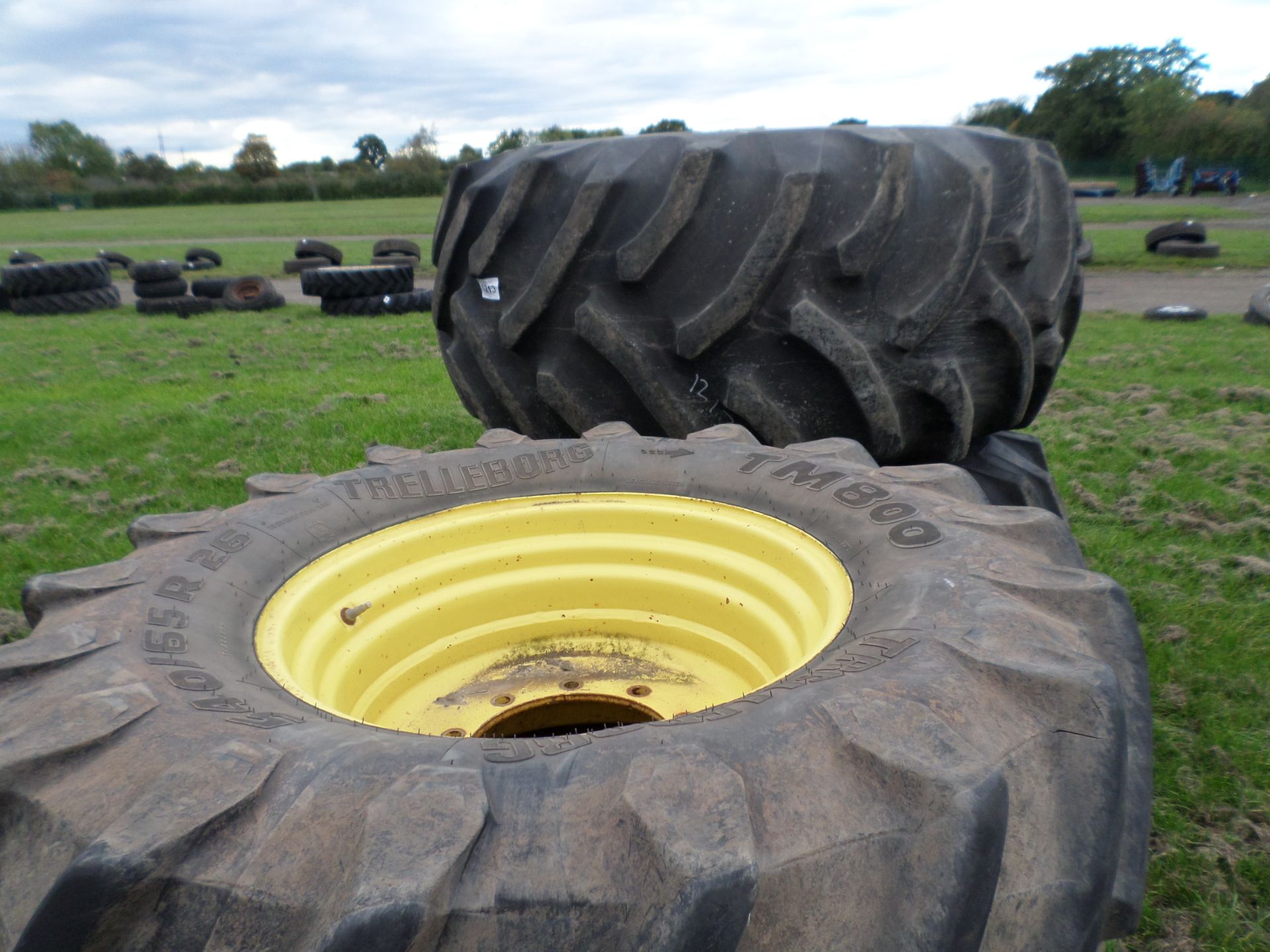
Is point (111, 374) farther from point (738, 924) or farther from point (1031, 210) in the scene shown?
point (738, 924)

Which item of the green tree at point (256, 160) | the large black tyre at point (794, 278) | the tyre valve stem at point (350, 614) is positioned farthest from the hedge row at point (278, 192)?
the tyre valve stem at point (350, 614)

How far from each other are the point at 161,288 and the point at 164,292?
5cm

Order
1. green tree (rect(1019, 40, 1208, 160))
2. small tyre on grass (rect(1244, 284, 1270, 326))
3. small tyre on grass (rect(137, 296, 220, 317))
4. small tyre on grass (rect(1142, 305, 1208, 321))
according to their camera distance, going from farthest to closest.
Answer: green tree (rect(1019, 40, 1208, 160))
small tyre on grass (rect(137, 296, 220, 317))
small tyre on grass (rect(1142, 305, 1208, 321))
small tyre on grass (rect(1244, 284, 1270, 326))

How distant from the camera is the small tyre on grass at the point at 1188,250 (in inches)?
368

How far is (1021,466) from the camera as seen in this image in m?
2.42

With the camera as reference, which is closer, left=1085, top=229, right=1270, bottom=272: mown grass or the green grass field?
the green grass field

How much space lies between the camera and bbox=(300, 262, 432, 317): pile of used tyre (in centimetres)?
722

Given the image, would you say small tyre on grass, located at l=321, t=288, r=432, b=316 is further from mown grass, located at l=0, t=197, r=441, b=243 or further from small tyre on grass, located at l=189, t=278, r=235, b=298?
mown grass, located at l=0, t=197, r=441, b=243

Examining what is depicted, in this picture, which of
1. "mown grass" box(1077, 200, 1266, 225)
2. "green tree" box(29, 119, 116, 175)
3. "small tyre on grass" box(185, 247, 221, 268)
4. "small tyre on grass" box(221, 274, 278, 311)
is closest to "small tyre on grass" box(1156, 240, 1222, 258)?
"mown grass" box(1077, 200, 1266, 225)

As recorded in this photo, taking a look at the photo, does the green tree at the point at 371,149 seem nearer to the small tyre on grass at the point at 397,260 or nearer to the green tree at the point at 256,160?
the green tree at the point at 256,160

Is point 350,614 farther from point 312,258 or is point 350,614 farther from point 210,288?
point 312,258

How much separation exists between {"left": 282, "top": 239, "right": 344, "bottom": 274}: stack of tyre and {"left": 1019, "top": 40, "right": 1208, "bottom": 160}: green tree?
106 feet

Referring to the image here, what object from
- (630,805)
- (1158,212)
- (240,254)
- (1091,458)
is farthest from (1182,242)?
(240,254)

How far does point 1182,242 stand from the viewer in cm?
958
